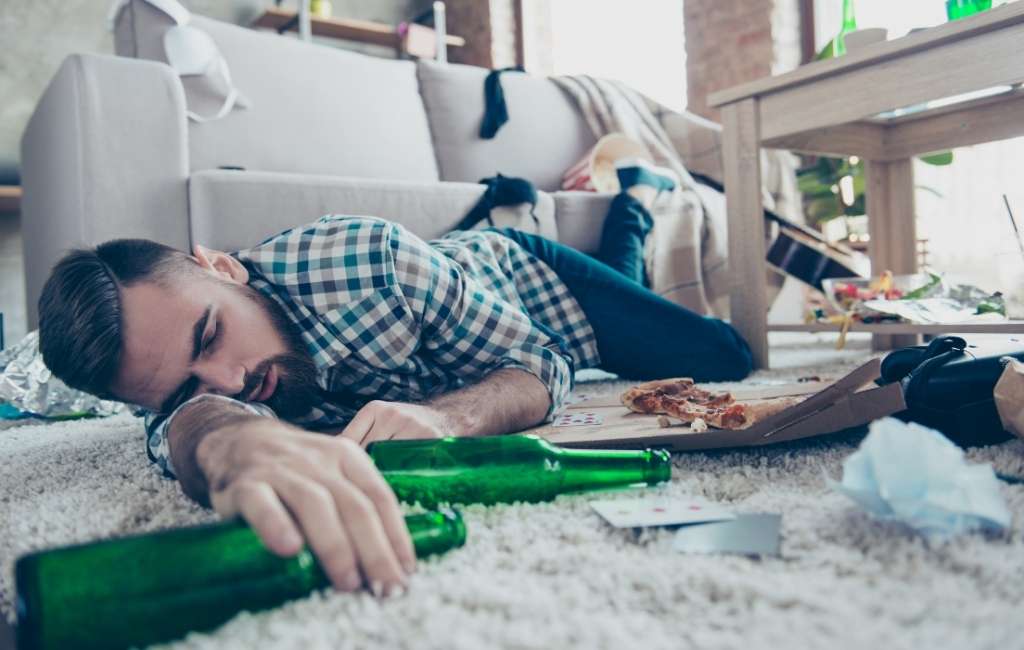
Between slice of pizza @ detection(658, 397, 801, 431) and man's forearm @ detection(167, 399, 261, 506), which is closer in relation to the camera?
man's forearm @ detection(167, 399, 261, 506)

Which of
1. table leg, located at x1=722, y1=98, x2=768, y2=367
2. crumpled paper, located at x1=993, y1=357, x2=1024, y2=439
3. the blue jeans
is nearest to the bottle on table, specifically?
table leg, located at x1=722, y1=98, x2=768, y2=367

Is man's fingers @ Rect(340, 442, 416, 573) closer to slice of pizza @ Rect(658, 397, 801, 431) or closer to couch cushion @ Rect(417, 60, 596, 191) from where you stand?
slice of pizza @ Rect(658, 397, 801, 431)

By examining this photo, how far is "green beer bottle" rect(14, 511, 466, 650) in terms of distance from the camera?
35 centimetres

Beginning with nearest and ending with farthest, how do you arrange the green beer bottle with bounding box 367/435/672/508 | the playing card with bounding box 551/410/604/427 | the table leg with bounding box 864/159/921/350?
the green beer bottle with bounding box 367/435/672/508 → the playing card with bounding box 551/410/604/427 → the table leg with bounding box 864/159/921/350

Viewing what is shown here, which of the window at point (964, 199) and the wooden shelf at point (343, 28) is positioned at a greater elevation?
the wooden shelf at point (343, 28)

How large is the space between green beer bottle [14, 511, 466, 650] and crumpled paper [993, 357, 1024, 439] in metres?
0.55

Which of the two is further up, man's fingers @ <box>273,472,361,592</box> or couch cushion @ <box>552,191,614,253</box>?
couch cushion @ <box>552,191,614,253</box>

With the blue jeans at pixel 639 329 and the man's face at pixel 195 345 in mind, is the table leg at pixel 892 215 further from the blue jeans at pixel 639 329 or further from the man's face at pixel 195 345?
the man's face at pixel 195 345

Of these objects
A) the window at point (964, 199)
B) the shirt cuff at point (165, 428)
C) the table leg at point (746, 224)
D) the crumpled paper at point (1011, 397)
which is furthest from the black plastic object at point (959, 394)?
the window at point (964, 199)

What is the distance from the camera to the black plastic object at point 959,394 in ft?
2.20

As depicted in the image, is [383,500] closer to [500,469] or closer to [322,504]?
[322,504]

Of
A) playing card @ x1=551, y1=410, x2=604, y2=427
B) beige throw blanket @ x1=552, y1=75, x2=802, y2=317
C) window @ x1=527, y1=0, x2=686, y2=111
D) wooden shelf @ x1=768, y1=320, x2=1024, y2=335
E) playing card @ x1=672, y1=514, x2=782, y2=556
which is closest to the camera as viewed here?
playing card @ x1=672, y1=514, x2=782, y2=556

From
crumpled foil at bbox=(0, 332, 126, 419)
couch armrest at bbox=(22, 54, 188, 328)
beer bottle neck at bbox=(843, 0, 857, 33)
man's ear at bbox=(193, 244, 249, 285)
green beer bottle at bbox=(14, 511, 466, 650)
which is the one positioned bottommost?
crumpled foil at bbox=(0, 332, 126, 419)

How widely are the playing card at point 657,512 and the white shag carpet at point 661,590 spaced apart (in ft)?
0.03
